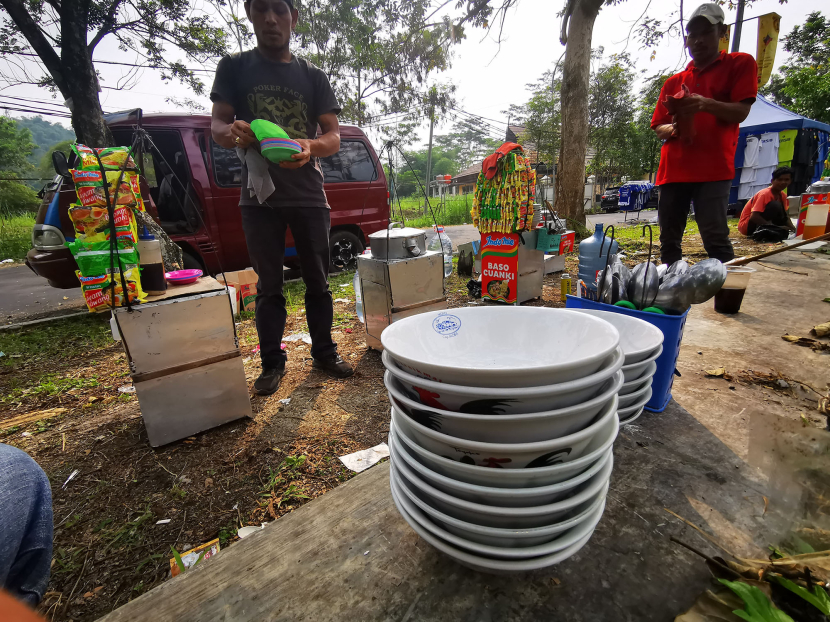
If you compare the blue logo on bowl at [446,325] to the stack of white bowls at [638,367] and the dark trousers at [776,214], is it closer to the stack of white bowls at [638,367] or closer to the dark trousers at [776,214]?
the stack of white bowls at [638,367]

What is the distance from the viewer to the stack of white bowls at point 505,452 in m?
0.56

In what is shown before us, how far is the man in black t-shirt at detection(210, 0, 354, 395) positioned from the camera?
2.01 m

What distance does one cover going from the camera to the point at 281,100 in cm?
212

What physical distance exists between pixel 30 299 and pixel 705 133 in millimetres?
7820

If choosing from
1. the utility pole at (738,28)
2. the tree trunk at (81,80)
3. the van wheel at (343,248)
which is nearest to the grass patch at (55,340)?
the tree trunk at (81,80)

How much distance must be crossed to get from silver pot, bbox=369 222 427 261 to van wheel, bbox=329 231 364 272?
2.96 m

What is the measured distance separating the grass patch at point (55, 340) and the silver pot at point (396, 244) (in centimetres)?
264

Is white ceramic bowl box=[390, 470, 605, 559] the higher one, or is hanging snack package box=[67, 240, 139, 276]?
hanging snack package box=[67, 240, 139, 276]

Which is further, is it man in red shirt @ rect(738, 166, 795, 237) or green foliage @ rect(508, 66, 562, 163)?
green foliage @ rect(508, 66, 562, 163)

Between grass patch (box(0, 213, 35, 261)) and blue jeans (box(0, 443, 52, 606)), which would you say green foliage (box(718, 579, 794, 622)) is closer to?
blue jeans (box(0, 443, 52, 606))

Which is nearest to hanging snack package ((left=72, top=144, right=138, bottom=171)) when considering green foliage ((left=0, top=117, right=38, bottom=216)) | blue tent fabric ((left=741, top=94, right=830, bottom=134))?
blue tent fabric ((left=741, top=94, right=830, bottom=134))

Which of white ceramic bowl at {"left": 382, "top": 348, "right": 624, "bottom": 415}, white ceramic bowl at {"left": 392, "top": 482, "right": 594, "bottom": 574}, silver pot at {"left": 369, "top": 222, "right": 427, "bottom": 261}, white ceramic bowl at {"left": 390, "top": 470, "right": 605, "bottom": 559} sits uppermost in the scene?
silver pot at {"left": 369, "top": 222, "right": 427, "bottom": 261}

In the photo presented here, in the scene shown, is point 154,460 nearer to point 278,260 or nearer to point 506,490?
point 278,260

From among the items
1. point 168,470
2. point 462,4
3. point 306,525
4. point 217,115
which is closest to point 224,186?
point 217,115
